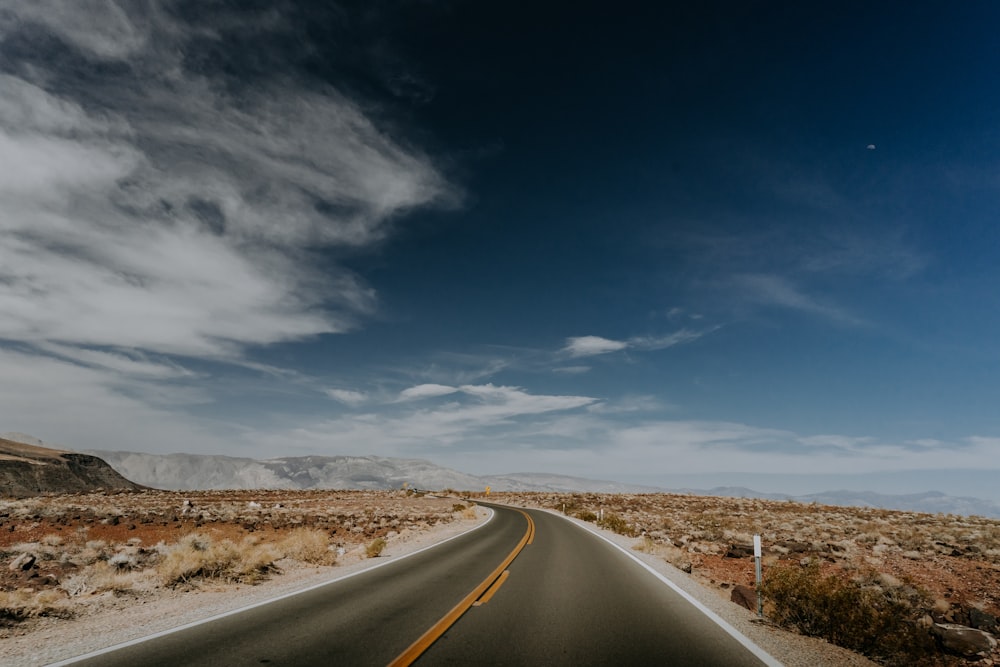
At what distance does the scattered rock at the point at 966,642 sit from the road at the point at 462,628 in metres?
3.65

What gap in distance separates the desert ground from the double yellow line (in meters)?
4.50

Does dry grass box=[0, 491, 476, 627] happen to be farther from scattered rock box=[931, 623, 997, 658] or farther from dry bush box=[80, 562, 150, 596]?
scattered rock box=[931, 623, 997, 658]

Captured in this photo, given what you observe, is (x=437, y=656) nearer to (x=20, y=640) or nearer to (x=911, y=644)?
(x=20, y=640)

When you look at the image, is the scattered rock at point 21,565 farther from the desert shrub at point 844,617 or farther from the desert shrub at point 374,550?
the desert shrub at point 844,617

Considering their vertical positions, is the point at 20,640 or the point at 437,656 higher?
the point at 437,656

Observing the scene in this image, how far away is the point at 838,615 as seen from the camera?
7602 millimetres

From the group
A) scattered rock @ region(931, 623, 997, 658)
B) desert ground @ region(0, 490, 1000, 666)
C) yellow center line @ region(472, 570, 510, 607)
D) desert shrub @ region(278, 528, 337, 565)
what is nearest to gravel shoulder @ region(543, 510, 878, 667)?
desert ground @ region(0, 490, 1000, 666)

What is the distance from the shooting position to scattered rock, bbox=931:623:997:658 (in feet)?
24.8

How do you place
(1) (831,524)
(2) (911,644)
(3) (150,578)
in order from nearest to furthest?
(2) (911,644) → (3) (150,578) → (1) (831,524)

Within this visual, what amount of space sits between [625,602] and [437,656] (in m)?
4.61

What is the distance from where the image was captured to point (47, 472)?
85.5 metres

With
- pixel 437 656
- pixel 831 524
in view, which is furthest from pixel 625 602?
pixel 831 524

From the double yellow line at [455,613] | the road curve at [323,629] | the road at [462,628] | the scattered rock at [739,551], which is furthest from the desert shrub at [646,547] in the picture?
the road curve at [323,629]

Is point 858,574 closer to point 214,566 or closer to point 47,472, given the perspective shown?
point 214,566
